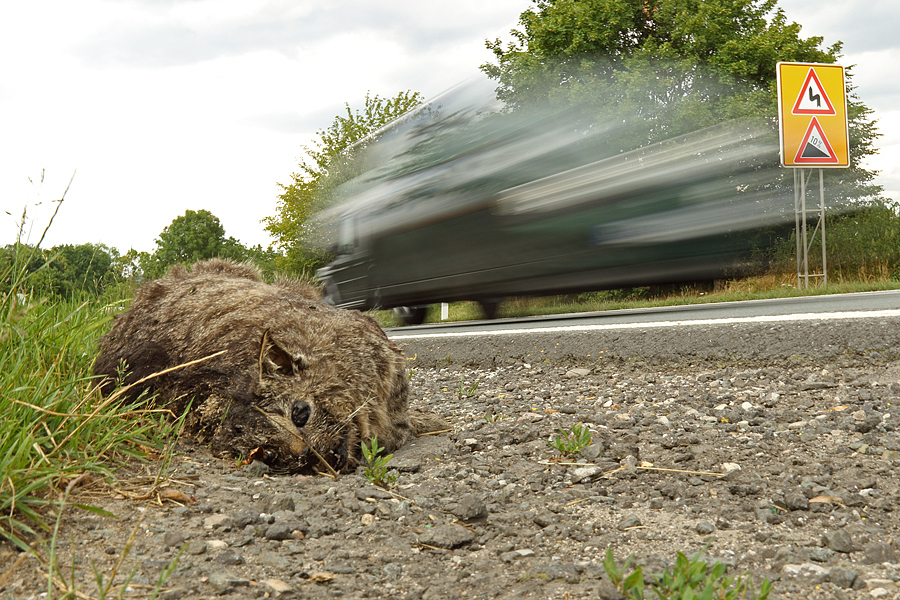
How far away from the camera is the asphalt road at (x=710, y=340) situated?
14.6 ft

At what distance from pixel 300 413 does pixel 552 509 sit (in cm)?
113

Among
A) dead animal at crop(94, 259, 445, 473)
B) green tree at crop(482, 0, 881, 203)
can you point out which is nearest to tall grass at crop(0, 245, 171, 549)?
dead animal at crop(94, 259, 445, 473)

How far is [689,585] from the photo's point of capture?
1.62m

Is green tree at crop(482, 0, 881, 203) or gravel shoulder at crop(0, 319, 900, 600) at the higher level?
green tree at crop(482, 0, 881, 203)

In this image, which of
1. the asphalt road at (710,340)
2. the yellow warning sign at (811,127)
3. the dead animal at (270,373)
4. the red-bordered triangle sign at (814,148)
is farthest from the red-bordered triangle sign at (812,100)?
the dead animal at (270,373)

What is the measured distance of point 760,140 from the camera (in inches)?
581

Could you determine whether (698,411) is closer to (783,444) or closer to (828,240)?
(783,444)

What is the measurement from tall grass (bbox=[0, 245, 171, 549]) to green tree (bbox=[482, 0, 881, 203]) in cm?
1932

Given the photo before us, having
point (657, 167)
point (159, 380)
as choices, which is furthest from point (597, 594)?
point (657, 167)

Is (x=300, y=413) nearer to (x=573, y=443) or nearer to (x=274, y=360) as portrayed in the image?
(x=274, y=360)

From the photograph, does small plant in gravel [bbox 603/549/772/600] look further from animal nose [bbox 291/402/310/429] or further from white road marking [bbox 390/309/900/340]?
white road marking [bbox 390/309/900/340]

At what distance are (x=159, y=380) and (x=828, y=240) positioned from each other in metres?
17.1

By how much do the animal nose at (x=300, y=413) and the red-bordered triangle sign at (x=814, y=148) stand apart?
1008 cm

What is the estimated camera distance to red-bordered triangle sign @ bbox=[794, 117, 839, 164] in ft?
33.3
